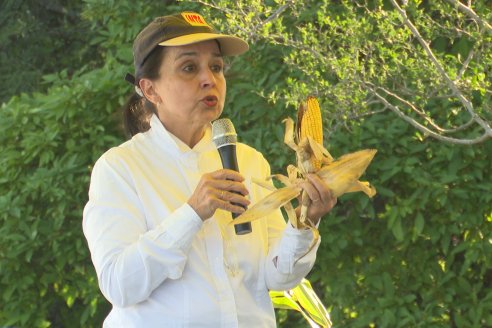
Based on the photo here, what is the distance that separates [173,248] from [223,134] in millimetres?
343

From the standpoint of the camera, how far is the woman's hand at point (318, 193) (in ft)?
9.70

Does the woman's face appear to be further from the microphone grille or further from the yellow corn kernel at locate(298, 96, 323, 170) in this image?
the yellow corn kernel at locate(298, 96, 323, 170)

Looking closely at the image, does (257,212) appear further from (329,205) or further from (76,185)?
(76,185)

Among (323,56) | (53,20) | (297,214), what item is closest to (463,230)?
(323,56)

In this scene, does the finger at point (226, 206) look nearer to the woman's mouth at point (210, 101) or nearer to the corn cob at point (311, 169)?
the corn cob at point (311, 169)

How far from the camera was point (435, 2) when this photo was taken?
15.4 ft

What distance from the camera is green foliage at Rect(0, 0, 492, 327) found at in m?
4.96

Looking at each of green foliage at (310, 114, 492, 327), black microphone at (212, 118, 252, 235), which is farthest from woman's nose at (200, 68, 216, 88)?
green foliage at (310, 114, 492, 327)

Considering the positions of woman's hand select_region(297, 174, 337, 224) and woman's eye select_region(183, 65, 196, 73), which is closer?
woman's hand select_region(297, 174, 337, 224)

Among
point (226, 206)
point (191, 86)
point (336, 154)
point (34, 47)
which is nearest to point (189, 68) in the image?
point (191, 86)

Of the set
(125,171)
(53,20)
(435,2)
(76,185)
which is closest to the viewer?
(125,171)

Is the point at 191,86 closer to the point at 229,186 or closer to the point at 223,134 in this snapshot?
the point at 223,134

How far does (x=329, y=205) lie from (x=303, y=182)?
0.09 metres

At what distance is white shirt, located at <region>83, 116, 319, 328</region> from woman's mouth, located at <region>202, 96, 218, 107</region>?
162mm
